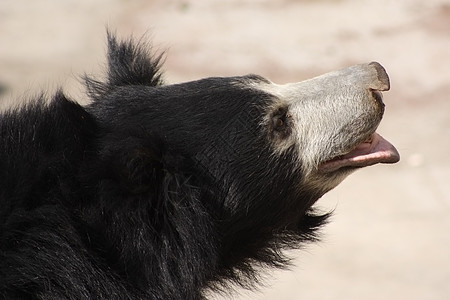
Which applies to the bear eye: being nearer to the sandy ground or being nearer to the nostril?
the nostril

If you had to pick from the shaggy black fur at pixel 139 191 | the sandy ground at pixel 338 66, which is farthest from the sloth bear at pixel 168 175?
the sandy ground at pixel 338 66

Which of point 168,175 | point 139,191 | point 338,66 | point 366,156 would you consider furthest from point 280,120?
point 338,66

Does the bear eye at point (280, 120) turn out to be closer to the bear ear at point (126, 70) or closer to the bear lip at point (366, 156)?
the bear lip at point (366, 156)

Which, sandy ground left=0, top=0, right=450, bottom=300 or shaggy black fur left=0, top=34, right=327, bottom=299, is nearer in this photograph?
shaggy black fur left=0, top=34, right=327, bottom=299

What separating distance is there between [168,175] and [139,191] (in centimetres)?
13

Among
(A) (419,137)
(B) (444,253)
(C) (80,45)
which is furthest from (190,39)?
(B) (444,253)

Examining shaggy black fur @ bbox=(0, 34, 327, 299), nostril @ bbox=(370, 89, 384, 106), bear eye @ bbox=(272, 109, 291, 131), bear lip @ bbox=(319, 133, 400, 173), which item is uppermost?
nostril @ bbox=(370, 89, 384, 106)

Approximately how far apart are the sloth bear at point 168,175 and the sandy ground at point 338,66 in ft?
8.45

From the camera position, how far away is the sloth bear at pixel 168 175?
112 inches

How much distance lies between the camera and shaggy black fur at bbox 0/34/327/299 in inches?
112

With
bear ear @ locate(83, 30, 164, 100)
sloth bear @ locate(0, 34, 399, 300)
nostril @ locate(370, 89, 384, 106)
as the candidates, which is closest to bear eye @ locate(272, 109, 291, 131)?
sloth bear @ locate(0, 34, 399, 300)

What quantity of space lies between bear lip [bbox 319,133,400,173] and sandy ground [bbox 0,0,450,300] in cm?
256

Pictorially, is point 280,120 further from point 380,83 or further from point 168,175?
point 168,175

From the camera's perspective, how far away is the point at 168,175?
9.77ft
